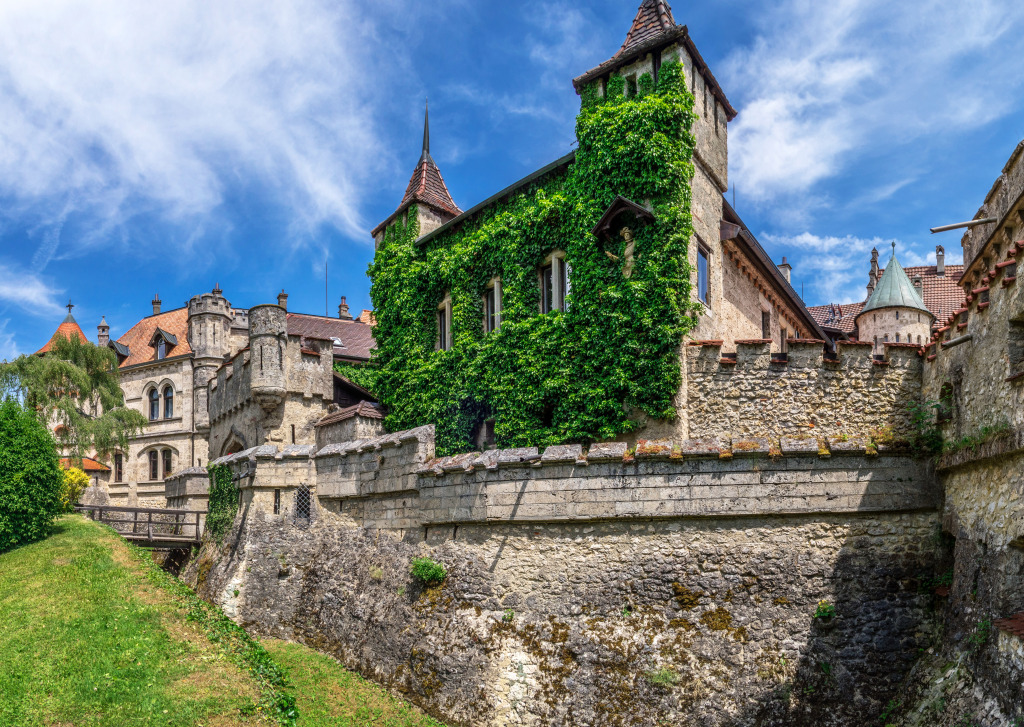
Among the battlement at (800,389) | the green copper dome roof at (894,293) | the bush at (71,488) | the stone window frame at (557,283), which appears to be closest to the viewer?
the battlement at (800,389)

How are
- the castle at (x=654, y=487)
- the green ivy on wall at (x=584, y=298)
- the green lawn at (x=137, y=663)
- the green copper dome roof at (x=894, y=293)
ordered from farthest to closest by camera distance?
the green copper dome roof at (x=894, y=293), the green ivy on wall at (x=584, y=298), the castle at (x=654, y=487), the green lawn at (x=137, y=663)

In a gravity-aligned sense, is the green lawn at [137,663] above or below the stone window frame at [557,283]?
below

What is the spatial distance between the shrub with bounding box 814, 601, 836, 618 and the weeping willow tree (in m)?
26.7

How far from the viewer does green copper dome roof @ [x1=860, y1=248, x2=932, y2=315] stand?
107ft

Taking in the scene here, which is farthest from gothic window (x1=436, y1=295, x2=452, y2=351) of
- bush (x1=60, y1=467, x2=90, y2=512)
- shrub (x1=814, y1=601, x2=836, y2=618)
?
shrub (x1=814, y1=601, x2=836, y2=618)

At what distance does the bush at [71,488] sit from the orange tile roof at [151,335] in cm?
1349

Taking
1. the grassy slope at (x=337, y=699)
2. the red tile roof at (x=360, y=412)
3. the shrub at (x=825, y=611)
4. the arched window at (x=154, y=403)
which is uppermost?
the arched window at (x=154, y=403)

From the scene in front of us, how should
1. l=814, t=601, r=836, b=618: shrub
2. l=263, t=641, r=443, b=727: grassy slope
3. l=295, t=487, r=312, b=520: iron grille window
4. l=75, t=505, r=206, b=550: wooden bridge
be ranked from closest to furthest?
l=814, t=601, r=836, b=618: shrub < l=263, t=641, r=443, b=727: grassy slope < l=295, t=487, r=312, b=520: iron grille window < l=75, t=505, r=206, b=550: wooden bridge

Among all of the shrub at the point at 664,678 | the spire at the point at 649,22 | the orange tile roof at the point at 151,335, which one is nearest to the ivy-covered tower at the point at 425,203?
the spire at the point at 649,22

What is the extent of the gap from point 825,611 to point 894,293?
24017 millimetres

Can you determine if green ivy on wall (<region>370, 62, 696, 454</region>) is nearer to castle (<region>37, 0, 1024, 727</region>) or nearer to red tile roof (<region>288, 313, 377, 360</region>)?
castle (<region>37, 0, 1024, 727</region>)

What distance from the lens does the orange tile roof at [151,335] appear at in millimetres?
45213

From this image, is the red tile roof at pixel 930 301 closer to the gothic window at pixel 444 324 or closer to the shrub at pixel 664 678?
the gothic window at pixel 444 324

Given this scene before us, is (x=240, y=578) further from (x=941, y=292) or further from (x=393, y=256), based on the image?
(x=941, y=292)
